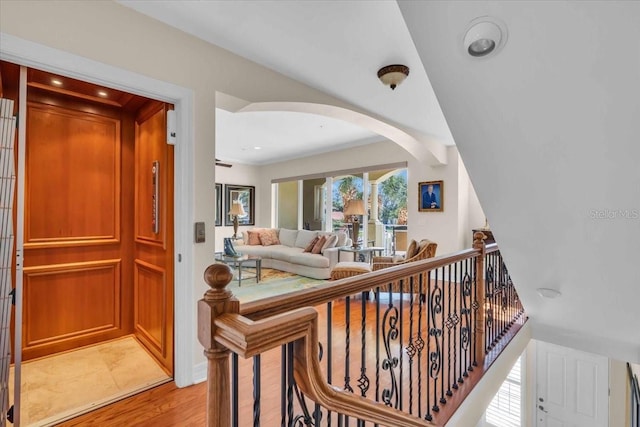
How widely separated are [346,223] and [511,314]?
4.21 m

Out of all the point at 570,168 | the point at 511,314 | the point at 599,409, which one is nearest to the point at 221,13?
the point at 570,168

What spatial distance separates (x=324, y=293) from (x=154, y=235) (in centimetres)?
198

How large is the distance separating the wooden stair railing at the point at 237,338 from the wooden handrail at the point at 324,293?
4.0 inches

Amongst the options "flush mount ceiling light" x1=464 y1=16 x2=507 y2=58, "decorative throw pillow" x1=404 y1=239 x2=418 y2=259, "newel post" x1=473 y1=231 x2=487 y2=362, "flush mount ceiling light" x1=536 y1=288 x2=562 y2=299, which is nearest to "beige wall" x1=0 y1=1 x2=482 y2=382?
"flush mount ceiling light" x1=464 y1=16 x2=507 y2=58

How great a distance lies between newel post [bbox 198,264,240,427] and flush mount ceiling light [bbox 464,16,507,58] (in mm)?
1355

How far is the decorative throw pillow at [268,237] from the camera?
23.6ft

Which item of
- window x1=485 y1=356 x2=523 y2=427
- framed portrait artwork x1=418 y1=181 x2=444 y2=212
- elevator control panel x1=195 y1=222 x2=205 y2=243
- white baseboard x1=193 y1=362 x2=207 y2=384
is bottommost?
window x1=485 y1=356 x2=523 y2=427

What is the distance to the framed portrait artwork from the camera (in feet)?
17.0

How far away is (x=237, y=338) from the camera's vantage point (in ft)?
2.03

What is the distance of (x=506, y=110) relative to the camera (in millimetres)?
1487

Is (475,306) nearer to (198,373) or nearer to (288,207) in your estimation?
(198,373)

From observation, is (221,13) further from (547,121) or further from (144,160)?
(547,121)

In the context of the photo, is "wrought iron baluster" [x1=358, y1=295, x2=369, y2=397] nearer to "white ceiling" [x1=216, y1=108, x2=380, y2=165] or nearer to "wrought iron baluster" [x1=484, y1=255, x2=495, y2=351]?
"wrought iron baluster" [x1=484, y1=255, x2=495, y2=351]

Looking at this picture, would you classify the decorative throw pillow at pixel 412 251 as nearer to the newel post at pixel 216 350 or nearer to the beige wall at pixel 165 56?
the beige wall at pixel 165 56
